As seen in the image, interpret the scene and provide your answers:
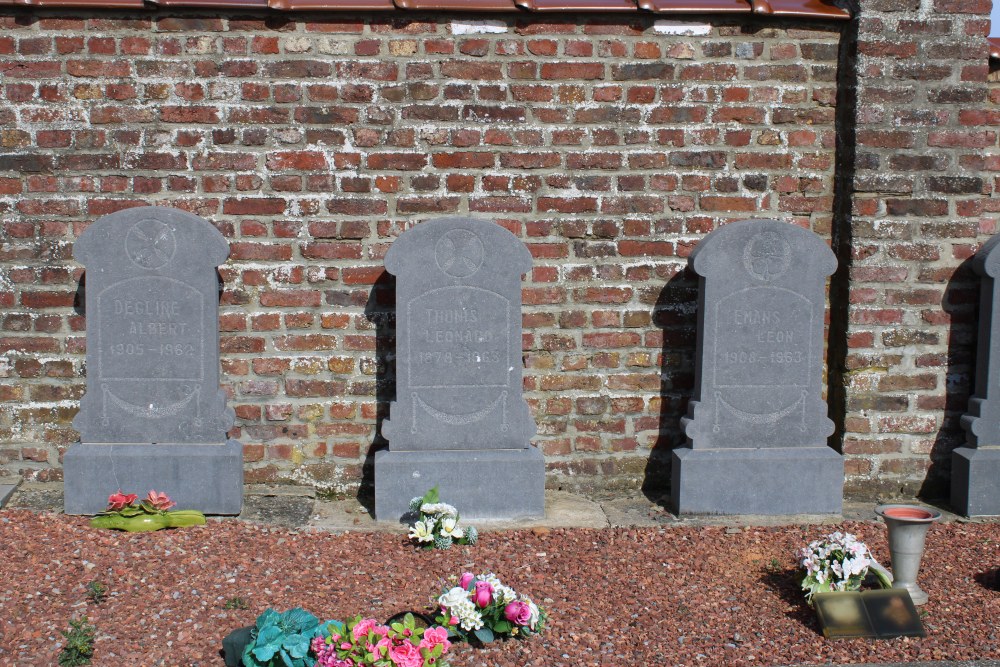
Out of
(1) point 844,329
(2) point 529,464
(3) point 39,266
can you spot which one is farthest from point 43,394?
(1) point 844,329

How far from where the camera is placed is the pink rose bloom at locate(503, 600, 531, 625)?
3520 millimetres

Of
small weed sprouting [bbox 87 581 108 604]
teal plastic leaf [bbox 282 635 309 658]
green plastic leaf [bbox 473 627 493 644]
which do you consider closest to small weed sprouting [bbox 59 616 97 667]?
small weed sprouting [bbox 87 581 108 604]

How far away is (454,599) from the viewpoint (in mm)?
3553

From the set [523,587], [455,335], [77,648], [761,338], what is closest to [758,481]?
[761,338]

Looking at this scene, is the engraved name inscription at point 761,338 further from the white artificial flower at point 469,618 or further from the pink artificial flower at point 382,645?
the pink artificial flower at point 382,645

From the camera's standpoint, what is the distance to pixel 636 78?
205 inches

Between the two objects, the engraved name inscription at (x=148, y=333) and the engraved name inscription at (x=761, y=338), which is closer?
the engraved name inscription at (x=148, y=333)

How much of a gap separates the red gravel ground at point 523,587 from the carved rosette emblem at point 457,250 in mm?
1290

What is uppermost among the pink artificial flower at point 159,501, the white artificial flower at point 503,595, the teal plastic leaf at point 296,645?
the pink artificial flower at point 159,501

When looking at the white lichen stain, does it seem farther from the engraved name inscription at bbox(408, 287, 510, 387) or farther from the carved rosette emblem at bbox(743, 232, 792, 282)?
the carved rosette emblem at bbox(743, 232, 792, 282)

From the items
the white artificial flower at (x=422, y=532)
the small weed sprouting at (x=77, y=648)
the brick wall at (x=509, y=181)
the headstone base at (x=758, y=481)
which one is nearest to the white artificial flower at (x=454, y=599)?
the white artificial flower at (x=422, y=532)

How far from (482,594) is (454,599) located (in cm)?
10

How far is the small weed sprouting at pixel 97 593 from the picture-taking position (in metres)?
3.83

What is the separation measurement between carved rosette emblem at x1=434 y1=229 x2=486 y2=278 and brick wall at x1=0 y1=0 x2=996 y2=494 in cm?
39
